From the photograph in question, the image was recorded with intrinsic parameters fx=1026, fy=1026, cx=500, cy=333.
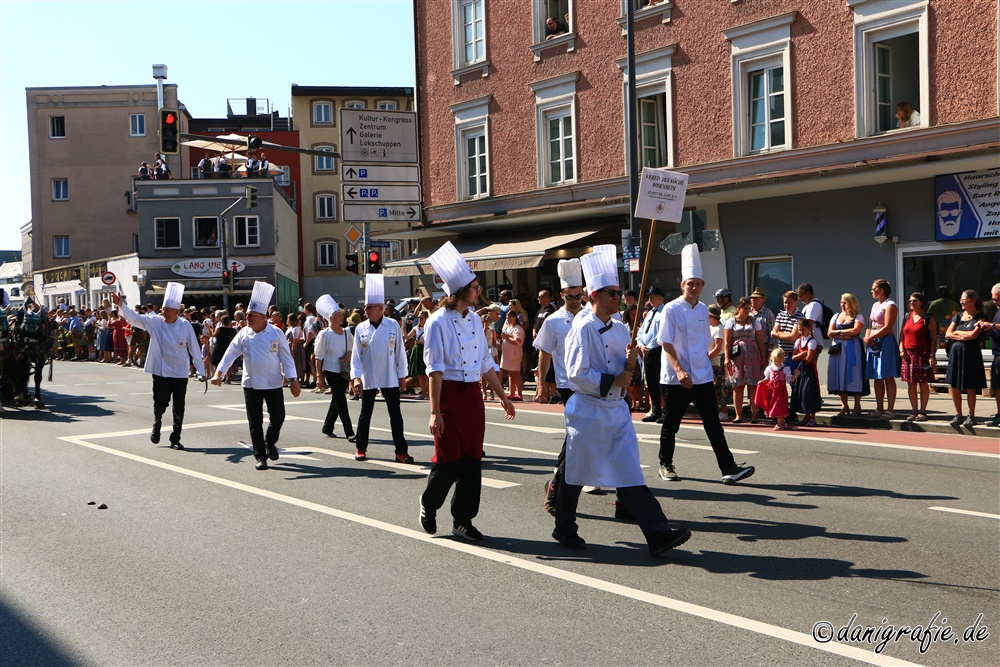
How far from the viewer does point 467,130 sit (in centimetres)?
2834

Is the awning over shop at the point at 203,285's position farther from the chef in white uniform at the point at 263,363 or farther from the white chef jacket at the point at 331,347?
the chef in white uniform at the point at 263,363

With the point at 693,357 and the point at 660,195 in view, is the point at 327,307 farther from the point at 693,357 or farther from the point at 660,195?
the point at 693,357

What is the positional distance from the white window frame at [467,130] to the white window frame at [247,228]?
82.0 ft

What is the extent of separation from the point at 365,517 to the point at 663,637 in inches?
145

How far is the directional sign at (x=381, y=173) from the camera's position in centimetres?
2384

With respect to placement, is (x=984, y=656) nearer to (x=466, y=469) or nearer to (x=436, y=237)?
(x=466, y=469)

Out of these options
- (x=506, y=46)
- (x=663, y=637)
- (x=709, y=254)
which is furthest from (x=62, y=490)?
(x=506, y=46)

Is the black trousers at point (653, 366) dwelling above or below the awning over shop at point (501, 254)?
below

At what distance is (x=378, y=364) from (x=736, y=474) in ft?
13.6

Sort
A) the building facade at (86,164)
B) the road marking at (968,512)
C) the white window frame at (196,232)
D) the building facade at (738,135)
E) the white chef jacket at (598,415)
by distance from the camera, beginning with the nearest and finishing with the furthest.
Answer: the white chef jacket at (598,415) < the road marking at (968,512) < the building facade at (738,135) < the white window frame at (196,232) < the building facade at (86,164)

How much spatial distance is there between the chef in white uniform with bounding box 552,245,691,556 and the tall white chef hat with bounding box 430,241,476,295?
2.93ft

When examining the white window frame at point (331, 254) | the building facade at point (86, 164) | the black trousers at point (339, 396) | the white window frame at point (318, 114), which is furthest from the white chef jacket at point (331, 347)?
the white window frame at point (318, 114)

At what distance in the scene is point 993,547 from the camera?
22.2 feet

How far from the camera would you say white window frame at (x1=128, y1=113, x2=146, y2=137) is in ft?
201
